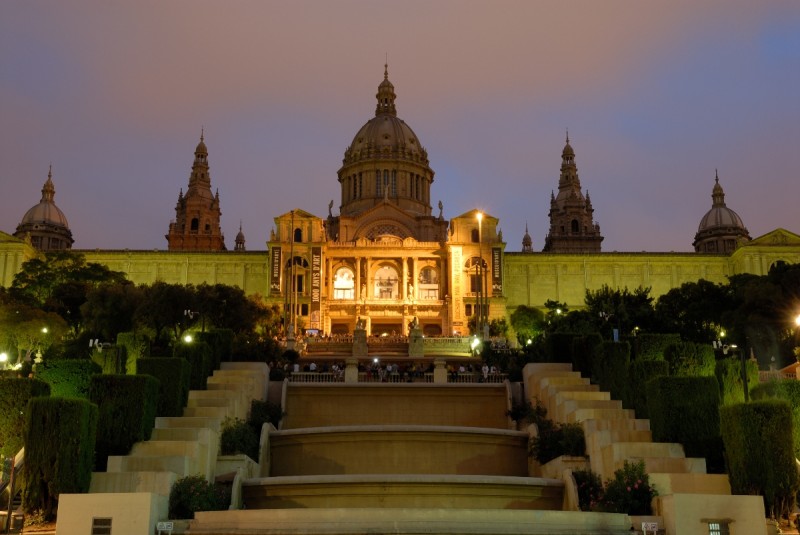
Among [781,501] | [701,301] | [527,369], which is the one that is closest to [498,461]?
[527,369]

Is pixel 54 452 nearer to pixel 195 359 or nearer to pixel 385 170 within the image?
pixel 195 359

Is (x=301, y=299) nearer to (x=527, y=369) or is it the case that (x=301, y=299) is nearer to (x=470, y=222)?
(x=470, y=222)

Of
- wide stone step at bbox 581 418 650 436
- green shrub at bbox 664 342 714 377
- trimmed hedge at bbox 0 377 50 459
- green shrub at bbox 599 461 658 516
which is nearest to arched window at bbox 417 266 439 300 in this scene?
green shrub at bbox 664 342 714 377

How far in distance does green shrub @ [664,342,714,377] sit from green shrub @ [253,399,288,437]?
1395cm

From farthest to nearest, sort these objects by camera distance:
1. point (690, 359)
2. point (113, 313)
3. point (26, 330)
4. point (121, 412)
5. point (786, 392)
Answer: point (113, 313) → point (26, 330) → point (690, 359) → point (786, 392) → point (121, 412)

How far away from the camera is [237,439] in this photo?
29797 mm

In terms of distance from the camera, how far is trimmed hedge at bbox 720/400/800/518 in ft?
79.8

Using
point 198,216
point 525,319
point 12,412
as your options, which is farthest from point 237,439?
point 198,216

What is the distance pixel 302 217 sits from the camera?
90562 mm

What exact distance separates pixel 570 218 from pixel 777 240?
28033mm

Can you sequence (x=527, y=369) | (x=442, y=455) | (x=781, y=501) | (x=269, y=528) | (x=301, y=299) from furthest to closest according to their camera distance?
(x=301, y=299) < (x=527, y=369) < (x=442, y=455) < (x=781, y=501) < (x=269, y=528)

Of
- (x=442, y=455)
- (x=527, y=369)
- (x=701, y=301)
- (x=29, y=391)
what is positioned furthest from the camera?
(x=701, y=301)

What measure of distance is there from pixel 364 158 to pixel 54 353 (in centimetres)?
6265

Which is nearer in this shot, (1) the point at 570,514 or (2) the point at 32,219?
(1) the point at 570,514
